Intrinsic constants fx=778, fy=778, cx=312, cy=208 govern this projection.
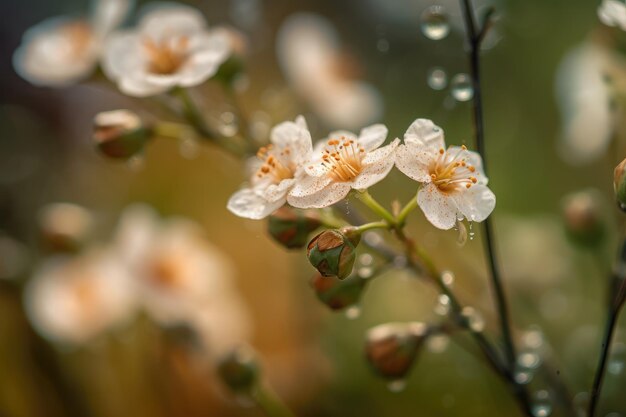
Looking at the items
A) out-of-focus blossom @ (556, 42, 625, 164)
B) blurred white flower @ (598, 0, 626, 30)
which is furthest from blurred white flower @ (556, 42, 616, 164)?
blurred white flower @ (598, 0, 626, 30)

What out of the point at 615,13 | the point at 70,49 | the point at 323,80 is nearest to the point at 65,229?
the point at 70,49

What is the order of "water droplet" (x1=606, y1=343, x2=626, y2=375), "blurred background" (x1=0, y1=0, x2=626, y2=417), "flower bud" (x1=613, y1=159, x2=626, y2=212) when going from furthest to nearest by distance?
1. "blurred background" (x1=0, y1=0, x2=626, y2=417)
2. "water droplet" (x1=606, y1=343, x2=626, y2=375)
3. "flower bud" (x1=613, y1=159, x2=626, y2=212)

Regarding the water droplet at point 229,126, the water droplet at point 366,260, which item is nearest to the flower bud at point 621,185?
the water droplet at point 366,260

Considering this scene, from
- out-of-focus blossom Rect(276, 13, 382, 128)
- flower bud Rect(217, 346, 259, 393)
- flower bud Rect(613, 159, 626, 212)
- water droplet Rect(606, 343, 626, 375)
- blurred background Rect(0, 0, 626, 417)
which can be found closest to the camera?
flower bud Rect(613, 159, 626, 212)

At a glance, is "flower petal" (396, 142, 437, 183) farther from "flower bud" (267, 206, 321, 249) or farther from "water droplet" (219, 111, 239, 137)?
"water droplet" (219, 111, 239, 137)

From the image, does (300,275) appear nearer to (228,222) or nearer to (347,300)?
(228,222)

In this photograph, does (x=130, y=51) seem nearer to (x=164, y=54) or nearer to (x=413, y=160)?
(x=164, y=54)
